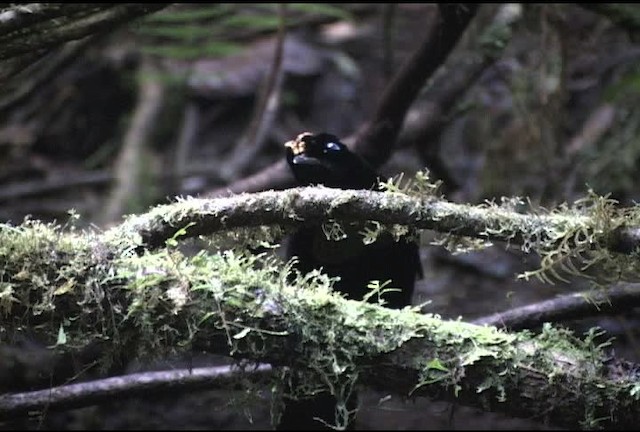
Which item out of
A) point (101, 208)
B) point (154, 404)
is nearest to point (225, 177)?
point (101, 208)

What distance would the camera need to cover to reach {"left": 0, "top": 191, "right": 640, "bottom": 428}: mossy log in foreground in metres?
1.27

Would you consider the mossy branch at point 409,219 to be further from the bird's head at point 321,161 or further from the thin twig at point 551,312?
the thin twig at point 551,312

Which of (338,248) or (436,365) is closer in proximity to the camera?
(436,365)

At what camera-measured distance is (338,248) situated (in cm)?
165

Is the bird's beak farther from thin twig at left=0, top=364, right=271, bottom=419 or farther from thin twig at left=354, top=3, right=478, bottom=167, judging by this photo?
thin twig at left=354, top=3, right=478, bottom=167

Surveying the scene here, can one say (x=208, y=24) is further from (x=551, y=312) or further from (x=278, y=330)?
(x=278, y=330)

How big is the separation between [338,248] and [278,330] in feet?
1.29

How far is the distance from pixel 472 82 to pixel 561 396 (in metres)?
2.12

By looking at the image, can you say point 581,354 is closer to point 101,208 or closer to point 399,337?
point 399,337

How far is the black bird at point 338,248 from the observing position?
5.28 ft

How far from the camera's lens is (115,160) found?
16.7ft

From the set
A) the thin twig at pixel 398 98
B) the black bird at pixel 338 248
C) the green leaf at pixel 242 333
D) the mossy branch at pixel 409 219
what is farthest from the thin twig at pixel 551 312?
the thin twig at pixel 398 98

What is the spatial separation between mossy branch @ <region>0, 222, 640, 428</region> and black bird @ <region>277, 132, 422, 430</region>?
0.82 ft

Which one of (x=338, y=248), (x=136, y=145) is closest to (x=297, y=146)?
(x=338, y=248)
